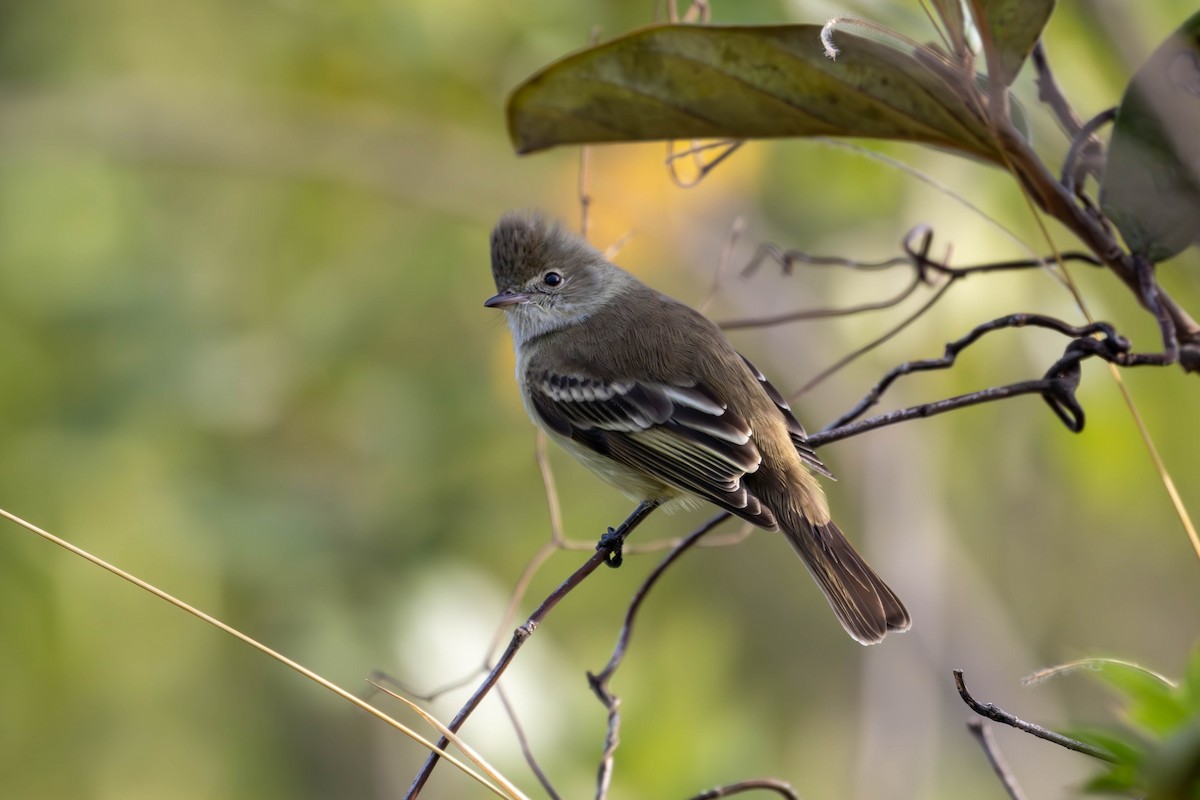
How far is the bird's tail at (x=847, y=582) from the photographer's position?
8.48 ft

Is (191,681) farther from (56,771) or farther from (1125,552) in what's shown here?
(1125,552)

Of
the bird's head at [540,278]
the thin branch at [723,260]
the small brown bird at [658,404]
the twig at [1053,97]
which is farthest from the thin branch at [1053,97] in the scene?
the bird's head at [540,278]

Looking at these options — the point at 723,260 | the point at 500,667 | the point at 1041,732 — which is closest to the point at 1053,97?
the point at 723,260

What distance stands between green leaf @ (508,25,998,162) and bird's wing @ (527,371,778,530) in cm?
95

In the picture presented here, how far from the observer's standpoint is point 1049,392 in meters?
1.93

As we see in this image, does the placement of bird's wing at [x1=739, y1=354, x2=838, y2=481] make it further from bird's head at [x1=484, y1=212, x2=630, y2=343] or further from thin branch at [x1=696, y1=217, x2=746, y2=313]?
bird's head at [x1=484, y1=212, x2=630, y2=343]

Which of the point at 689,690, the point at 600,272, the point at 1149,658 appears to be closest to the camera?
the point at 689,690

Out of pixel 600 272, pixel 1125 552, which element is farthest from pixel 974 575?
pixel 600 272

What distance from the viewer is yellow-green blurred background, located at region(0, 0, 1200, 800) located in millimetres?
3521

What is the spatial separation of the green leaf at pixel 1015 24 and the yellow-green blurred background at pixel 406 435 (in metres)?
1.30

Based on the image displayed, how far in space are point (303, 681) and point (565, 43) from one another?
236 centimetres

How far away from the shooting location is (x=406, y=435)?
4145 millimetres

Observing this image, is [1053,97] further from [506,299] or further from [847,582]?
[506,299]

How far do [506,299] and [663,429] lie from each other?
2.34 ft
